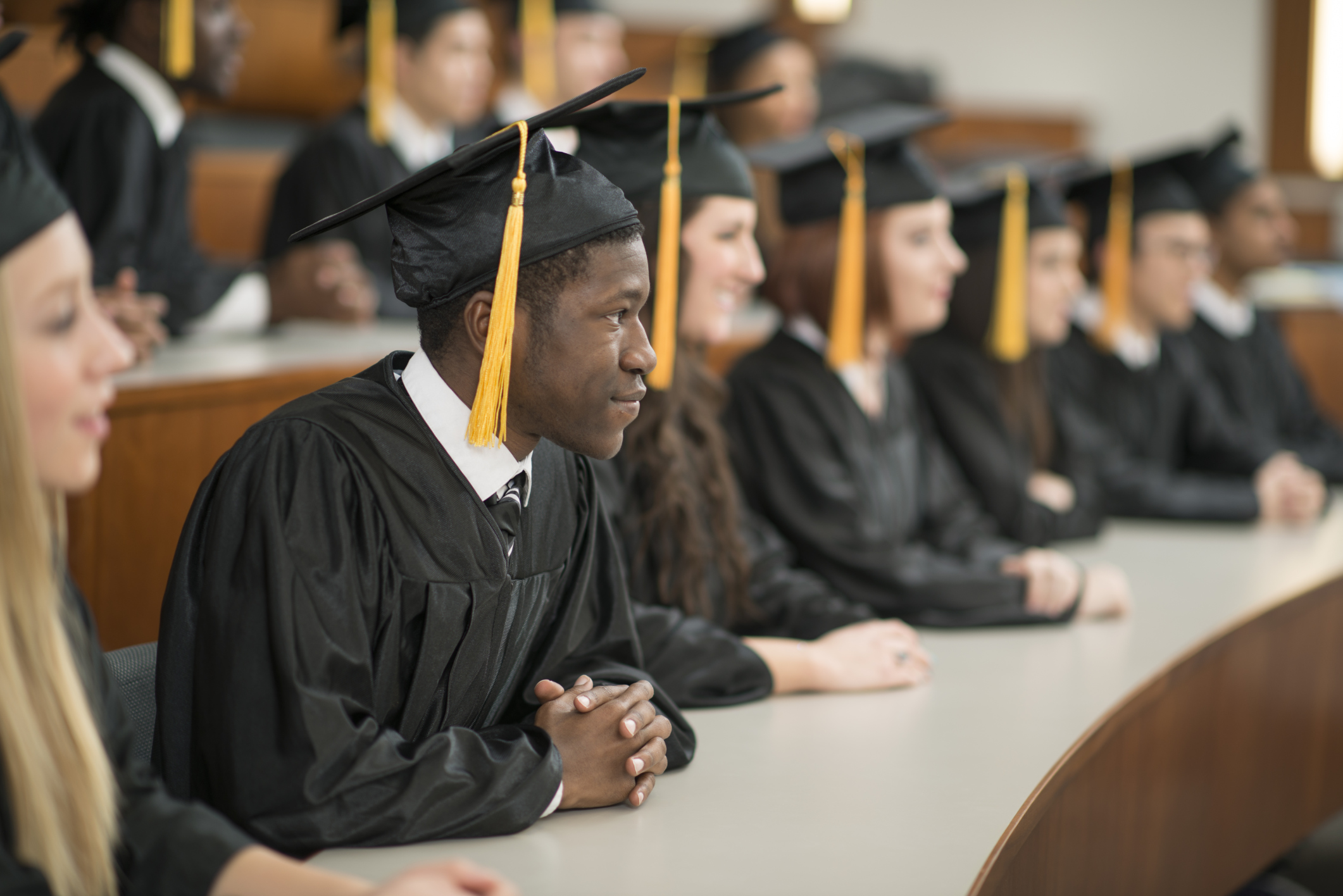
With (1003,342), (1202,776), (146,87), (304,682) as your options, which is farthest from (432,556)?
(146,87)

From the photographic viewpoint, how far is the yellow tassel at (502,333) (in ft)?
4.51

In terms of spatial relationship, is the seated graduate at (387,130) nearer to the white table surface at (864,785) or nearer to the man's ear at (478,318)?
the white table surface at (864,785)

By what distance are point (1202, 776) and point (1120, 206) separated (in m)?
1.87

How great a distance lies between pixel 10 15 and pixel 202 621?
17.5ft

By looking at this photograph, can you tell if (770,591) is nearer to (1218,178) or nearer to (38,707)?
(38,707)

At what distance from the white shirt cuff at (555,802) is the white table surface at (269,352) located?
111 centimetres

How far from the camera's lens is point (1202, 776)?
253 cm

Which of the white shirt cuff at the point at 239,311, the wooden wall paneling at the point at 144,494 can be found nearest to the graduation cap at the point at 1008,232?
the wooden wall paneling at the point at 144,494

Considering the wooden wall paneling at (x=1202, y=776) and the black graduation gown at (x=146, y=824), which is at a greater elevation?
the black graduation gown at (x=146, y=824)

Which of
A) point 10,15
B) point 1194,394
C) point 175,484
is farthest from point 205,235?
point 1194,394

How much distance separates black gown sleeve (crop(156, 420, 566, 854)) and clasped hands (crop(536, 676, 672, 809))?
0.21 ft

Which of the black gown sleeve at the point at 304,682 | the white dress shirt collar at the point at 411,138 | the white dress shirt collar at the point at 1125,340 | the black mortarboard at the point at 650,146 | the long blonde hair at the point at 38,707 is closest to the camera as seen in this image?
the long blonde hair at the point at 38,707

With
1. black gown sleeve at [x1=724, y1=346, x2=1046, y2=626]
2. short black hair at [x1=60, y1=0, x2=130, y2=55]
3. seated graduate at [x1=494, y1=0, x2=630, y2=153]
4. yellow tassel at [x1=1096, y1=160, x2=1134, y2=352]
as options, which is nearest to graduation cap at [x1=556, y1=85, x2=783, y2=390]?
black gown sleeve at [x1=724, y1=346, x2=1046, y2=626]

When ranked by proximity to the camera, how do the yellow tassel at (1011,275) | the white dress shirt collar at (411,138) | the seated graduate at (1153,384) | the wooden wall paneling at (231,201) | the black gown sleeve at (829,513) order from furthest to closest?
the wooden wall paneling at (231,201) → the white dress shirt collar at (411,138) → the seated graduate at (1153,384) → the yellow tassel at (1011,275) → the black gown sleeve at (829,513)
